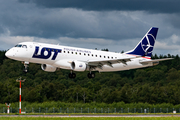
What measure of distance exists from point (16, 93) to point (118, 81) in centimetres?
5141

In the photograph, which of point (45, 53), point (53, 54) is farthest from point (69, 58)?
point (45, 53)

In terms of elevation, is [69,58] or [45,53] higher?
[45,53]

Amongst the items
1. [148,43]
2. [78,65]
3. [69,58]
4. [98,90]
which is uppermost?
[148,43]

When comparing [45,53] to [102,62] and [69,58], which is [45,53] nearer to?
[69,58]

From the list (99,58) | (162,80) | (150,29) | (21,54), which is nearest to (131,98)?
(162,80)

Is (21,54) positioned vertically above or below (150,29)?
below

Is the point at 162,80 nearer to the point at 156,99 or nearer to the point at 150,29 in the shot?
the point at 156,99

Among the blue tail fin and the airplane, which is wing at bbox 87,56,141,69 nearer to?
the airplane

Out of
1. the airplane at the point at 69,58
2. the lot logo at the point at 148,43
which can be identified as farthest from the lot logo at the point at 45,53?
the lot logo at the point at 148,43

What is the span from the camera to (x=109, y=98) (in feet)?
477

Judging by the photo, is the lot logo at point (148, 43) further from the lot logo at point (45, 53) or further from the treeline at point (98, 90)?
the treeline at point (98, 90)

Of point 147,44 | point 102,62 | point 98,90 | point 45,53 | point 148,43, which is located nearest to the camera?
point 45,53

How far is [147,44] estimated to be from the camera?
77.0 meters

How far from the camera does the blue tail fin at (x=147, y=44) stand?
75562mm
